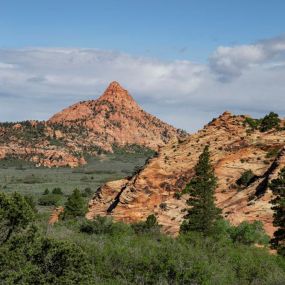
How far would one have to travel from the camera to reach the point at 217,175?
76.0m

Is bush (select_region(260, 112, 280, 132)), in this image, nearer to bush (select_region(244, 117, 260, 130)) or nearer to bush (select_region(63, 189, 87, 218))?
bush (select_region(244, 117, 260, 130))

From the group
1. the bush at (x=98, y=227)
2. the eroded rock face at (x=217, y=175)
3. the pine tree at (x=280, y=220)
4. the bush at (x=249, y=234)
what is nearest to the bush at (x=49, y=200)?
the eroded rock face at (x=217, y=175)

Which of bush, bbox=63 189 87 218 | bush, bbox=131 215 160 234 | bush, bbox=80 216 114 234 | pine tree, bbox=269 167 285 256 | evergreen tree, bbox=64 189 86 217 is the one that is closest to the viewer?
pine tree, bbox=269 167 285 256

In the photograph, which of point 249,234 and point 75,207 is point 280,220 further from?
point 75,207

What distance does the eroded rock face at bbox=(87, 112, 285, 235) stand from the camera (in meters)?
64.4

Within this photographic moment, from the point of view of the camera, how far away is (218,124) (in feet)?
317

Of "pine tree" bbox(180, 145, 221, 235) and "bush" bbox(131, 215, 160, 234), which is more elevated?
"pine tree" bbox(180, 145, 221, 235)

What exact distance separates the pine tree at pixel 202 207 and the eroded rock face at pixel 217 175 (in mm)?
4301

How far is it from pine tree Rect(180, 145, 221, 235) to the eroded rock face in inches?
169

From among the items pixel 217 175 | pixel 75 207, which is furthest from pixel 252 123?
pixel 75 207

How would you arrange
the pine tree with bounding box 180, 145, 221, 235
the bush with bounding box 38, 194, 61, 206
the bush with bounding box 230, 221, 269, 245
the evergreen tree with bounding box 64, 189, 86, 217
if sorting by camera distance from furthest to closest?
1. the bush with bounding box 38, 194, 61, 206
2. the evergreen tree with bounding box 64, 189, 86, 217
3. the pine tree with bounding box 180, 145, 221, 235
4. the bush with bounding box 230, 221, 269, 245

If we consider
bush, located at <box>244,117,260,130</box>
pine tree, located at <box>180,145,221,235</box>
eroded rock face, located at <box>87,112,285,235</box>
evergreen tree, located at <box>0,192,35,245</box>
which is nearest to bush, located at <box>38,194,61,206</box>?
eroded rock face, located at <box>87,112,285,235</box>

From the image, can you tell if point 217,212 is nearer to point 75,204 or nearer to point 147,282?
point 147,282

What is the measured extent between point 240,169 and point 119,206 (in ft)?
64.2
